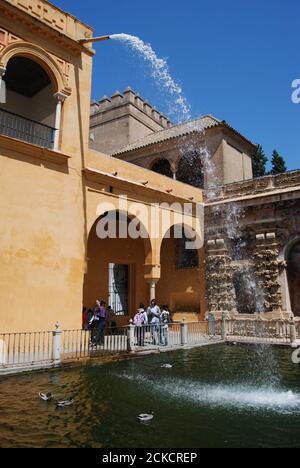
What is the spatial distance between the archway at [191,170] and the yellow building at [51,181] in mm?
5478

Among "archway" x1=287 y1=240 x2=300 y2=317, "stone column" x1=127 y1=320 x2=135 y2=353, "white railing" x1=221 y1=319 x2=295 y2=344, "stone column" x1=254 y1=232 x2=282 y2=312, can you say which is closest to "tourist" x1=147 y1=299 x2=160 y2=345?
"stone column" x1=127 y1=320 x2=135 y2=353

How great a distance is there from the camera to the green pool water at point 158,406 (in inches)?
189

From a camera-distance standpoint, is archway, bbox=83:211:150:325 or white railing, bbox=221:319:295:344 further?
archway, bbox=83:211:150:325

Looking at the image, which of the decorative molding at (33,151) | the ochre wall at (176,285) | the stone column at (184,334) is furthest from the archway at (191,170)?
the decorative molding at (33,151)

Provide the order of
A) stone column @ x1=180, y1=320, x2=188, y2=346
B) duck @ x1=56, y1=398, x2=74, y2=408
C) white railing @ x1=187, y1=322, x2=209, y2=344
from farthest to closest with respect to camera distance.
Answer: white railing @ x1=187, y1=322, x2=209, y2=344 < stone column @ x1=180, y1=320, x2=188, y2=346 < duck @ x1=56, y1=398, x2=74, y2=408

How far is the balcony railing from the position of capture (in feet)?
38.6

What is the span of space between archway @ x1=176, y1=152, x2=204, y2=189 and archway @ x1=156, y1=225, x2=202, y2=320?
349cm

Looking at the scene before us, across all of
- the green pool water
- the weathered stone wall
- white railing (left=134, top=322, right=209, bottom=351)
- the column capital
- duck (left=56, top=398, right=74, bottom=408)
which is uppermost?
the column capital

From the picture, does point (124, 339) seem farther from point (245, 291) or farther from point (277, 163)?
point (277, 163)

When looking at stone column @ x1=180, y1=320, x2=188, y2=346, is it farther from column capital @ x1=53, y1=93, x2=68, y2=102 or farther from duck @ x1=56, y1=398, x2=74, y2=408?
column capital @ x1=53, y1=93, x2=68, y2=102

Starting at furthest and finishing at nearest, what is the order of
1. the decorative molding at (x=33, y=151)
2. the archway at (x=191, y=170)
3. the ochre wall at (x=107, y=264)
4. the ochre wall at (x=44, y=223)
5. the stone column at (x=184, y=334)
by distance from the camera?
the archway at (x=191, y=170)
the ochre wall at (x=107, y=264)
the stone column at (x=184, y=334)
the decorative molding at (x=33, y=151)
the ochre wall at (x=44, y=223)

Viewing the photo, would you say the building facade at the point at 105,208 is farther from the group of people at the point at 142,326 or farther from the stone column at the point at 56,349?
the stone column at the point at 56,349

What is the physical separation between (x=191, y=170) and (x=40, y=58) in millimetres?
11254

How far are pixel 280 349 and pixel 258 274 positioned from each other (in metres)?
4.01
